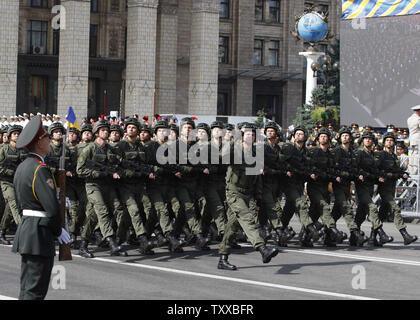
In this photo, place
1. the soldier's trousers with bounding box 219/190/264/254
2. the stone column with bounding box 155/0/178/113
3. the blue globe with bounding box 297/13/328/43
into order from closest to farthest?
the soldier's trousers with bounding box 219/190/264/254, the blue globe with bounding box 297/13/328/43, the stone column with bounding box 155/0/178/113

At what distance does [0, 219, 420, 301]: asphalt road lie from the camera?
10227mm

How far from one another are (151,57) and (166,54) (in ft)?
25.3

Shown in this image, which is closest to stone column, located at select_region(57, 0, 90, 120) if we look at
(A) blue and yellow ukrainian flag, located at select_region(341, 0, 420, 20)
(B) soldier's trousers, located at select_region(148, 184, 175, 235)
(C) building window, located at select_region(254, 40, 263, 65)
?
(A) blue and yellow ukrainian flag, located at select_region(341, 0, 420, 20)

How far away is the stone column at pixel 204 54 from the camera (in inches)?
1913

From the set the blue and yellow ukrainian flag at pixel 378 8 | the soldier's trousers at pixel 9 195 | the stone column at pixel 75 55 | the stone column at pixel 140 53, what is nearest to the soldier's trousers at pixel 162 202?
the soldier's trousers at pixel 9 195

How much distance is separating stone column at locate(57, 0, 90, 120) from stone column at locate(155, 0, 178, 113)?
9.43 m

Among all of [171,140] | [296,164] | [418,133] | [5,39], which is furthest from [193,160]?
[5,39]

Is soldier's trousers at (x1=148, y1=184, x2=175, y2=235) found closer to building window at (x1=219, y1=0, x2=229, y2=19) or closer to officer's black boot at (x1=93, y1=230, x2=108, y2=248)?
officer's black boot at (x1=93, y1=230, x2=108, y2=248)

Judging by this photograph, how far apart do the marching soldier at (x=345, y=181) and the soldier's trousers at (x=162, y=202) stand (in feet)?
9.62

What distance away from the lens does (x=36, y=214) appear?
763cm

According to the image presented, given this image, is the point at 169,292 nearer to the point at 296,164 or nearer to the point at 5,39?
the point at 296,164

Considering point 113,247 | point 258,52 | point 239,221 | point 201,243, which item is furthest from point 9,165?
point 258,52

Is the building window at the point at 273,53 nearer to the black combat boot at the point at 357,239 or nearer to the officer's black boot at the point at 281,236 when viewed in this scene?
the black combat boot at the point at 357,239

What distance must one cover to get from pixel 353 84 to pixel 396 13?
3.14m
